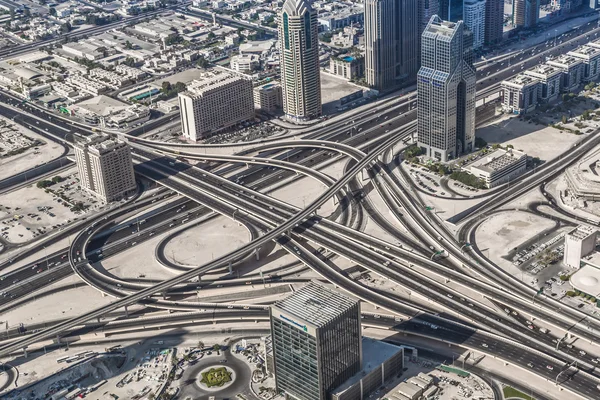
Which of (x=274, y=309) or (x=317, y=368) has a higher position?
(x=274, y=309)
